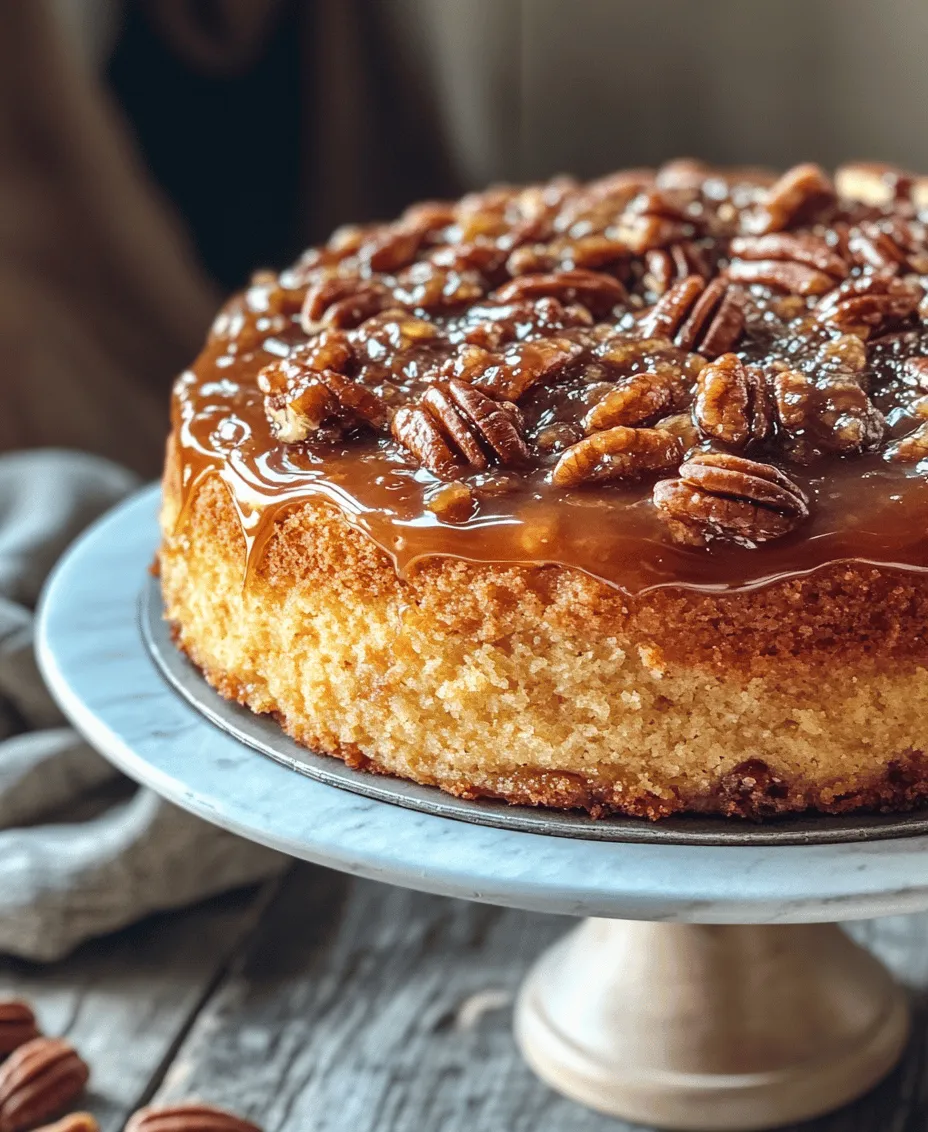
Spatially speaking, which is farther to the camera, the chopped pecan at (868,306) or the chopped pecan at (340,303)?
the chopped pecan at (340,303)

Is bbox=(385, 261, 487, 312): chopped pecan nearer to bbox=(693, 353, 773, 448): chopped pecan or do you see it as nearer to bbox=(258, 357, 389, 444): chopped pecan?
bbox=(258, 357, 389, 444): chopped pecan

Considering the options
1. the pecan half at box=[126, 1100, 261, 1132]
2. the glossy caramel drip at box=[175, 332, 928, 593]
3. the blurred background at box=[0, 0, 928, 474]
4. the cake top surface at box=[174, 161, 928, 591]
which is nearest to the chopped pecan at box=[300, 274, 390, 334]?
the cake top surface at box=[174, 161, 928, 591]

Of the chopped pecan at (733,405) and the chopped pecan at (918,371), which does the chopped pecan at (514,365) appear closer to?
the chopped pecan at (733,405)

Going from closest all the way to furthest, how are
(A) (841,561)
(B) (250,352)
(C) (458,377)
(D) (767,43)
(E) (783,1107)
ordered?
(A) (841,561)
(C) (458,377)
(B) (250,352)
(E) (783,1107)
(D) (767,43)

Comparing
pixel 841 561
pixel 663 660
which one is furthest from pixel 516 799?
pixel 841 561

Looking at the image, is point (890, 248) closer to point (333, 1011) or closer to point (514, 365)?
point (514, 365)

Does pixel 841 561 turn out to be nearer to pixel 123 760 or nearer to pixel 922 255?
pixel 922 255

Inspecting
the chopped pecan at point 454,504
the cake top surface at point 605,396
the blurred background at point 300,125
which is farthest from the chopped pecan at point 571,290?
the blurred background at point 300,125
